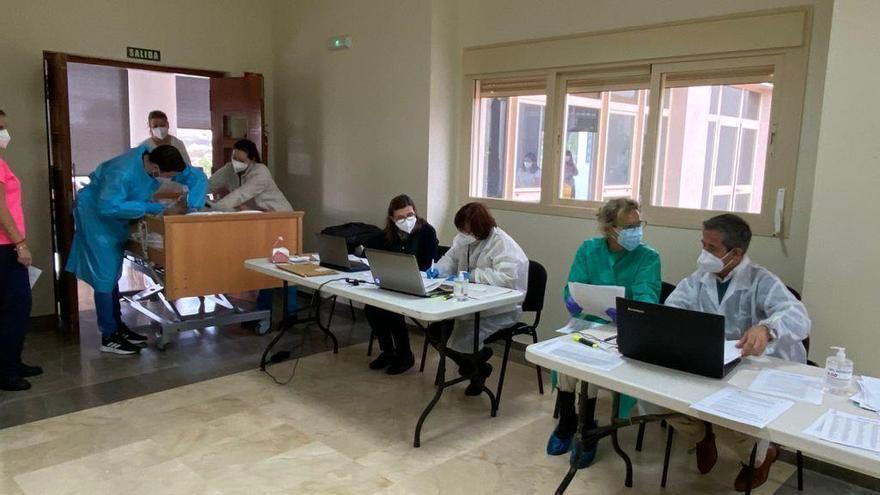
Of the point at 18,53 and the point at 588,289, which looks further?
the point at 18,53

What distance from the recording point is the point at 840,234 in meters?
2.61

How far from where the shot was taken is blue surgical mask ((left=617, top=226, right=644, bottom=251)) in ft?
8.98

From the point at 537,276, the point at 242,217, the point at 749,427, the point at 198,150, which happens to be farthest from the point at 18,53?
the point at 749,427

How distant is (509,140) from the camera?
447 cm

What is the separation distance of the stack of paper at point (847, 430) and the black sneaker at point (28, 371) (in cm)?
385

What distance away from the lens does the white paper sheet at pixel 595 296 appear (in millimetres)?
2576

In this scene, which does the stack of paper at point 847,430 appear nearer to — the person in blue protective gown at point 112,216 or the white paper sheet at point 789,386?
the white paper sheet at point 789,386

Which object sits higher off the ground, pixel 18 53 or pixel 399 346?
pixel 18 53

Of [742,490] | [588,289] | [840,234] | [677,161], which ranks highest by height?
[677,161]

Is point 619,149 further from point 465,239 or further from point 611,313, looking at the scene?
point 611,313

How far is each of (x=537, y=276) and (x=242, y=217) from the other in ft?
6.71

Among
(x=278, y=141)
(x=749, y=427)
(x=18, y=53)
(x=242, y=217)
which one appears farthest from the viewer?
(x=278, y=141)

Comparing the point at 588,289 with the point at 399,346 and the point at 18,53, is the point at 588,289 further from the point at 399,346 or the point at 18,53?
the point at 18,53

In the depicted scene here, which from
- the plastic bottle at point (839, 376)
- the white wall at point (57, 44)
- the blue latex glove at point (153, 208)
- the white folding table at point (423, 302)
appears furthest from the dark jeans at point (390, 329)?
the white wall at point (57, 44)
